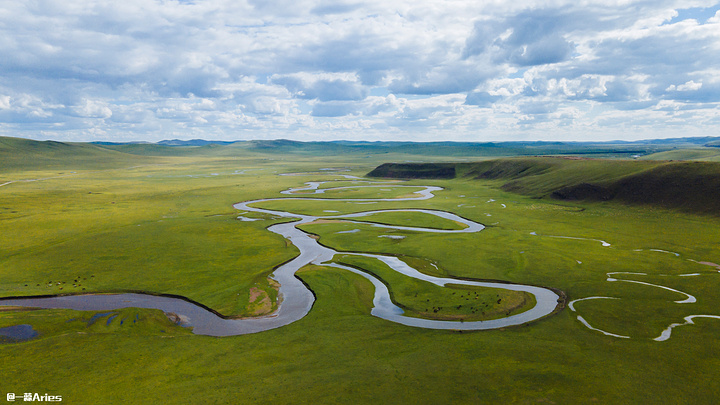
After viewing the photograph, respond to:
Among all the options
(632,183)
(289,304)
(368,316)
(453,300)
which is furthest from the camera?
(632,183)

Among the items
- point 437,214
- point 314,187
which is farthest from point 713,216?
point 314,187

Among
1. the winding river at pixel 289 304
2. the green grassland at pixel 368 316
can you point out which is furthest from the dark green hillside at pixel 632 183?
the winding river at pixel 289 304

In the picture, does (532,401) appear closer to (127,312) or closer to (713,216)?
(127,312)

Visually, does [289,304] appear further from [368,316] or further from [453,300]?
[453,300]

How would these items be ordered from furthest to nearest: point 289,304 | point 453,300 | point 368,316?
Answer: point 289,304, point 453,300, point 368,316

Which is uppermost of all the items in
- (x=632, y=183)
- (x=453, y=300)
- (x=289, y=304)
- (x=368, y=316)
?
(x=632, y=183)

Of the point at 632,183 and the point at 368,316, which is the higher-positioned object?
the point at 632,183

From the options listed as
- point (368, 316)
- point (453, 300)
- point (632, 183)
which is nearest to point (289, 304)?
point (368, 316)
